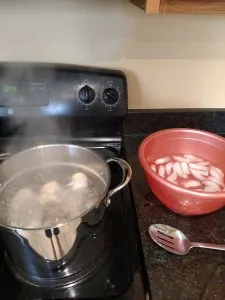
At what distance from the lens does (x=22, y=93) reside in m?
0.78

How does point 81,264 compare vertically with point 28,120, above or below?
below

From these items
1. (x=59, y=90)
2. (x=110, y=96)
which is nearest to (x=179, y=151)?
(x=110, y=96)

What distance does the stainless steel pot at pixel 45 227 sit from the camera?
1.82 feet

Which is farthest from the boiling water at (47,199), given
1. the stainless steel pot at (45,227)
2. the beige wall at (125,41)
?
the beige wall at (125,41)

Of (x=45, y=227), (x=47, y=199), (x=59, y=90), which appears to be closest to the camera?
(x=45, y=227)

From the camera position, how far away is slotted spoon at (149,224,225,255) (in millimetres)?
617

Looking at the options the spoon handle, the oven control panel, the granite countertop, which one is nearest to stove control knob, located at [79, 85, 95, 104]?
the oven control panel

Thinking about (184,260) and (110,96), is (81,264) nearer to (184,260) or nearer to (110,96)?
(184,260)

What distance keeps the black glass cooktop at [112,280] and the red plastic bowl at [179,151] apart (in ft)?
0.31

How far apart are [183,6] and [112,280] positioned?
1.67ft

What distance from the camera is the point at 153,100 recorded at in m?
0.93

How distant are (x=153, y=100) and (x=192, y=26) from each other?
0.70 ft

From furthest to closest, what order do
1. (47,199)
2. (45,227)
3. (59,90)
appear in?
(59,90) < (47,199) < (45,227)

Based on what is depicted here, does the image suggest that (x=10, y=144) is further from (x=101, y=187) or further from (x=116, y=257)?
(x=116, y=257)
